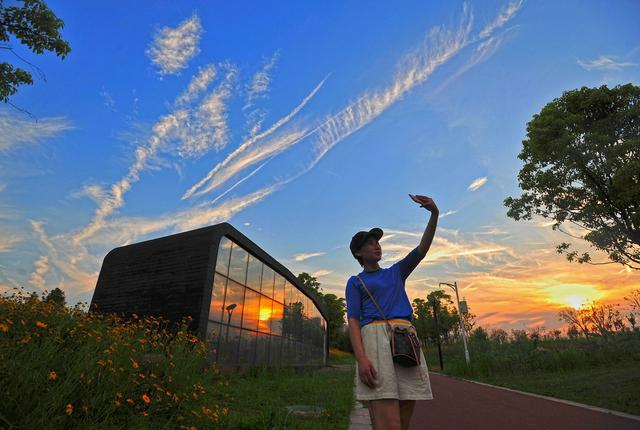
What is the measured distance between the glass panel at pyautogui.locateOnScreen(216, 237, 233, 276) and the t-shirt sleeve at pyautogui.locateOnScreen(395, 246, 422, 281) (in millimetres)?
10768

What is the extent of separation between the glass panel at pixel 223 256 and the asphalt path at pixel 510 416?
7919 millimetres

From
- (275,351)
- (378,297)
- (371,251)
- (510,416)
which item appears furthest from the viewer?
(275,351)

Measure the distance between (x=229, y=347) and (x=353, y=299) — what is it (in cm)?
1129

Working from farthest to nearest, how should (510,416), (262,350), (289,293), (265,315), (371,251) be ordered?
1. (289,293)
2. (265,315)
3. (262,350)
4. (510,416)
5. (371,251)

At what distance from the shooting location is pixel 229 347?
480 inches

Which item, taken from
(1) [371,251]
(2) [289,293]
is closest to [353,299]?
(1) [371,251]

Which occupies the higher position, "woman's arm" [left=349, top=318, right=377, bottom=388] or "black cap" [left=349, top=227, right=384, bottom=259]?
"black cap" [left=349, top=227, right=384, bottom=259]

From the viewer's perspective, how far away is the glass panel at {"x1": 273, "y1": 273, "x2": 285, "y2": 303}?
691 inches

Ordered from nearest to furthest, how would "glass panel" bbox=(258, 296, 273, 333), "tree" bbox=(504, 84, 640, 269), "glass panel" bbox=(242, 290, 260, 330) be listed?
1. "tree" bbox=(504, 84, 640, 269)
2. "glass panel" bbox=(242, 290, 260, 330)
3. "glass panel" bbox=(258, 296, 273, 333)

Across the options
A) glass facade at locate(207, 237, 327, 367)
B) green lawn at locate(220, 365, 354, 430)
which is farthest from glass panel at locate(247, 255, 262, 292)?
green lawn at locate(220, 365, 354, 430)

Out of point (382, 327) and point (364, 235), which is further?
point (364, 235)

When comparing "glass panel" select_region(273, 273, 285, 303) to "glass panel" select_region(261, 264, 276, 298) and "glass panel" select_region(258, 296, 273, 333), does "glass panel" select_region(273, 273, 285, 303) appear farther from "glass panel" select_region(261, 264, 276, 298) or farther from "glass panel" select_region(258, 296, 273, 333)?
"glass panel" select_region(258, 296, 273, 333)

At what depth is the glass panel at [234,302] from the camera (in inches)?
491

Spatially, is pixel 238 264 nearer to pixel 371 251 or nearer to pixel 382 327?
pixel 371 251
